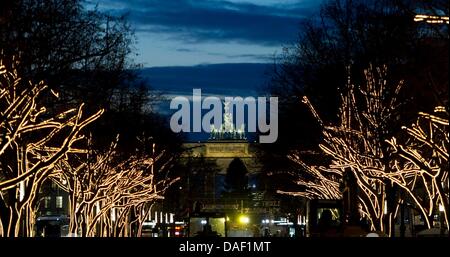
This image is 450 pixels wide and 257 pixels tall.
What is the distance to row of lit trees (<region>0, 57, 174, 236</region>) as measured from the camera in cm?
3816

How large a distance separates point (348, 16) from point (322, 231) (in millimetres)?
19761

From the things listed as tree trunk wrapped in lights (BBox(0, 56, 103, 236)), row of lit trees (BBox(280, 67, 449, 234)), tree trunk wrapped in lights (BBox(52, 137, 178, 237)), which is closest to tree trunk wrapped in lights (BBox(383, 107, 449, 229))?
row of lit trees (BBox(280, 67, 449, 234))

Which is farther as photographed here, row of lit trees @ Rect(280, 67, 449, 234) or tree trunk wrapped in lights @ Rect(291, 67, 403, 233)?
tree trunk wrapped in lights @ Rect(291, 67, 403, 233)

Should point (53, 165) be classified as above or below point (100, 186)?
above

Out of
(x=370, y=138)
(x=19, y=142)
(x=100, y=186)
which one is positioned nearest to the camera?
(x=19, y=142)

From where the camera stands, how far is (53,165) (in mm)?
41188

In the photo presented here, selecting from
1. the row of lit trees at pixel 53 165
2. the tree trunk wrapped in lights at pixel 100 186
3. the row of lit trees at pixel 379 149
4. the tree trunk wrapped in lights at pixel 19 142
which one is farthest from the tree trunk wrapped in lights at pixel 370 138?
the tree trunk wrapped in lights at pixel 19 142

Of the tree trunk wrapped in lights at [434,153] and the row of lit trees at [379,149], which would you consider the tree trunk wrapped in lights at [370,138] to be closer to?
the row of lit trees at [379,149]

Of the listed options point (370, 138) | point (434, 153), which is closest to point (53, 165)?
point (434, 153)

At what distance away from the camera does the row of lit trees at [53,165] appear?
1502 inches

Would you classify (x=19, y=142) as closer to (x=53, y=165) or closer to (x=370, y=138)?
(x=53, y=165)

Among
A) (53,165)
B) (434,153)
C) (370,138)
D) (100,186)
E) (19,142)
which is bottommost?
(100,186)

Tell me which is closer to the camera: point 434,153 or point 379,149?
point 434,153

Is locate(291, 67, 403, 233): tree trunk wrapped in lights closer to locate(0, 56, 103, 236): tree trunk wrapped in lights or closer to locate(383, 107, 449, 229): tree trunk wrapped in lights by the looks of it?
locate(383, 107, 449, 229): tree trunk wrapped in lights
